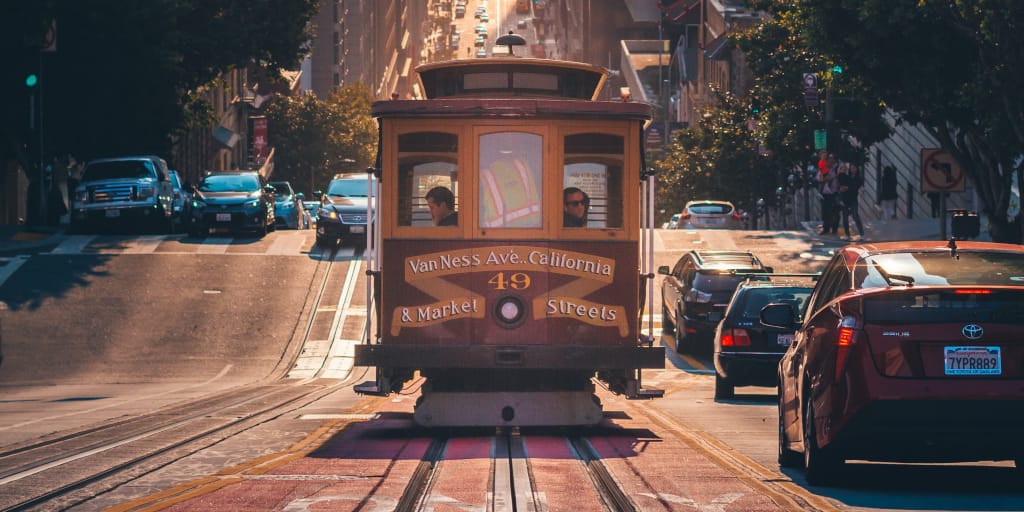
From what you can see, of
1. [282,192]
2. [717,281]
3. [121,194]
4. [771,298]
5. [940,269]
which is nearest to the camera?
[940,269]

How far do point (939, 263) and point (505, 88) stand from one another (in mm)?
6454

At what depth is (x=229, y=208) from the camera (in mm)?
39500

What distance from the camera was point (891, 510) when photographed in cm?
972

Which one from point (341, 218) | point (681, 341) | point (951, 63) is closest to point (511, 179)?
point (681, 341)

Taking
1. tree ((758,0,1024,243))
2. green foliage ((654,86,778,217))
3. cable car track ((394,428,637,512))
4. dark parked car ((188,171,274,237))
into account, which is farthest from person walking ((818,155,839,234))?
cable car track ((394,428,637,512))

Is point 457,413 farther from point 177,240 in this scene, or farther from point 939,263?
point 177,240

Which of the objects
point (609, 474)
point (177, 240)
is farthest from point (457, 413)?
point (177, 240)

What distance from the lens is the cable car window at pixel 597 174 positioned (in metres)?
15.2

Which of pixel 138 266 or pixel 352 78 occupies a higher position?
pixel 352 78

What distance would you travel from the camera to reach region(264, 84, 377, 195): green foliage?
113 metres

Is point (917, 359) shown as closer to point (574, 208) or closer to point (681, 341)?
point (574, 208)

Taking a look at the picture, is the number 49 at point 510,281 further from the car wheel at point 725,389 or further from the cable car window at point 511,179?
the car wheel at point 725,389

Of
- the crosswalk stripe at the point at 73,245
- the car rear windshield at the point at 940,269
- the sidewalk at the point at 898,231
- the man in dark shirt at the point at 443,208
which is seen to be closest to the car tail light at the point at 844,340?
the car rear windshield at the point at 940,269

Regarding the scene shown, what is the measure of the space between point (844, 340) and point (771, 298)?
36.3 feet
